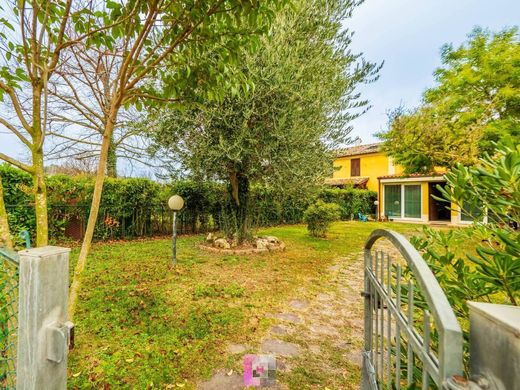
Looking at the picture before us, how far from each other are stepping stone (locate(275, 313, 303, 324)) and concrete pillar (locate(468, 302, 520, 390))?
132 inches

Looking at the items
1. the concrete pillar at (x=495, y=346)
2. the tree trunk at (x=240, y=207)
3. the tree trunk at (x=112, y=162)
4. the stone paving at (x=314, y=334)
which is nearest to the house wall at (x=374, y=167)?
the tree trunk at (x=240, y=207)

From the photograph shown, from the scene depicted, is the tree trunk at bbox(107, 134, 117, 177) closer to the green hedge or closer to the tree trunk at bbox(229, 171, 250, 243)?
the green hedge

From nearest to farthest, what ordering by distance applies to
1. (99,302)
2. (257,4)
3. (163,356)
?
1. (257,4)
2. (163,356)
3. (99,302)

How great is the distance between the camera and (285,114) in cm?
639

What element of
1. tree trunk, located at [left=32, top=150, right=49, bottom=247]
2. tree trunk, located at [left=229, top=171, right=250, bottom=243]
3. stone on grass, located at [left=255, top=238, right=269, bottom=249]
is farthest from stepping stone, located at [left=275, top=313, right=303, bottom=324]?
tree trunk, located at [left=229, top=171, right=250, bottom=243]

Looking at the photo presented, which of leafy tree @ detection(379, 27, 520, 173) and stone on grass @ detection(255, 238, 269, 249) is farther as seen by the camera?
leafy tree @ detection(379, 27, 520, 173)

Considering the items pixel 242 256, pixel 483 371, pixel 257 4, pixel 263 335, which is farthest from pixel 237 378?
pixel 242 256

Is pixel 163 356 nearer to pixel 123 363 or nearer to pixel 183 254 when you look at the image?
pixel 123 363

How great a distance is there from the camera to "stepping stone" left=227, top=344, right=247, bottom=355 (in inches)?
117

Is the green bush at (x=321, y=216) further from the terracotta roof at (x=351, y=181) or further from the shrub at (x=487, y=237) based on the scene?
the terracotta roof at (x=351, y=181)

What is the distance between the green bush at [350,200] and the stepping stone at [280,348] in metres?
14.9

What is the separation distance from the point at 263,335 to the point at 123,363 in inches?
64.5

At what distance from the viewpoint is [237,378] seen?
253cm

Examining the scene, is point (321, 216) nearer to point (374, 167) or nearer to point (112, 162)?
point (112, 162)
